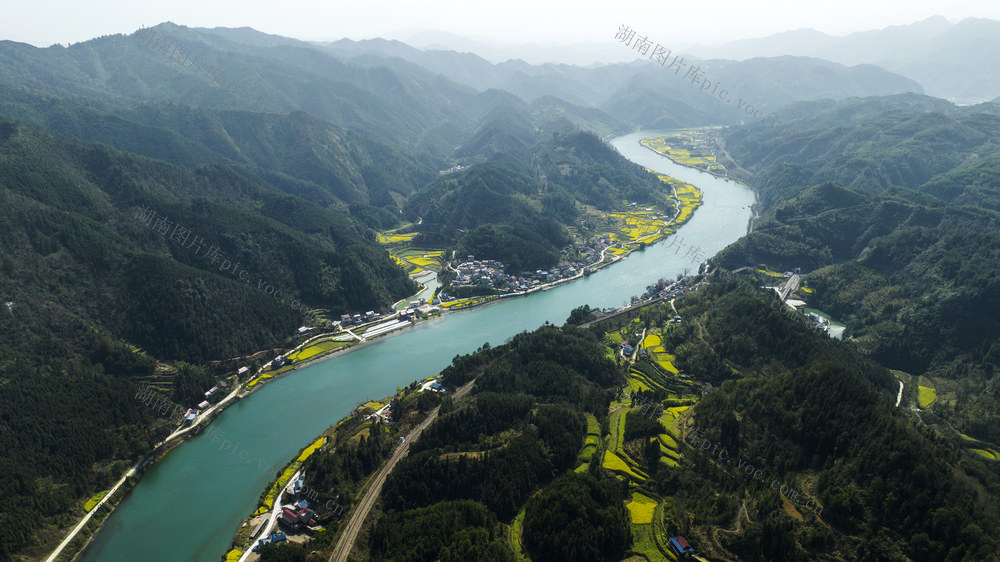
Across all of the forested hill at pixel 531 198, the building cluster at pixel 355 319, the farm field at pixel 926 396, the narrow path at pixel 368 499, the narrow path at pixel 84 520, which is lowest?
the farm field at pixel 926 396

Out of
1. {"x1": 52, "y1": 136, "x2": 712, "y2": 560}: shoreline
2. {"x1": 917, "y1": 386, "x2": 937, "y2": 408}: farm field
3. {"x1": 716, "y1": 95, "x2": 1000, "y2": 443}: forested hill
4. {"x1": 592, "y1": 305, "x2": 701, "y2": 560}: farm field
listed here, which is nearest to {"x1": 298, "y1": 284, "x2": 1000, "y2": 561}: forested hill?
{"x1": 592, "y1": 305, "x2": 701, "y2": 560}: farm field

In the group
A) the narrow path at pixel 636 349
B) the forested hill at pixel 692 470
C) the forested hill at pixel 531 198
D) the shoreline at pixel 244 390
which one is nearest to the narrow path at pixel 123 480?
the shoreline at pixel 244 390

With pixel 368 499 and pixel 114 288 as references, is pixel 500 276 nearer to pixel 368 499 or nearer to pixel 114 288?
pixel 114 288

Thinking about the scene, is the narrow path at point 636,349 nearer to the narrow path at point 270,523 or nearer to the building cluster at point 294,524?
the building cluster at point 294,524

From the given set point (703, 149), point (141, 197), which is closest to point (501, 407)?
point (141, 197)

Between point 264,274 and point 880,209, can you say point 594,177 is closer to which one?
point 880,209

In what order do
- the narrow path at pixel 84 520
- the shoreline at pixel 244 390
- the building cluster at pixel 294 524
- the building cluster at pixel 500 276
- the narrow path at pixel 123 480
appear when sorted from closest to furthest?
the building cluster at pixel 294 524 < the narrow path at pixel 84 520 < the narrow path at pixel 123 480 < the shoreline at pixel 244 390 < the building cluster at pixel 500 276
